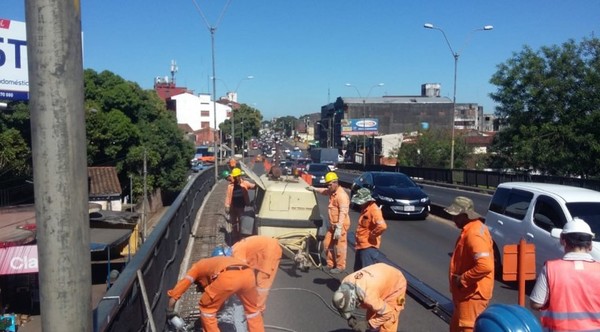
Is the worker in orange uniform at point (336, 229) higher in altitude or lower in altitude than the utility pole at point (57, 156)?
lower

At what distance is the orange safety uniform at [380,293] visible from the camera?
4969 millimetres

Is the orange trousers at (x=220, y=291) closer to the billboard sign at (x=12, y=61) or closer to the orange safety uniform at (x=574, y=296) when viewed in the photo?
the orange safety uniform at (x=574, y=296)

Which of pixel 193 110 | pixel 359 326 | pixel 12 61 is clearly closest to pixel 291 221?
pixel 359 326

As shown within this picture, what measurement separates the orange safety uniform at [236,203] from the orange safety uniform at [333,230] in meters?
2.63

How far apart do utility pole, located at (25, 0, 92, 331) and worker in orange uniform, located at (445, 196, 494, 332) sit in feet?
11.8

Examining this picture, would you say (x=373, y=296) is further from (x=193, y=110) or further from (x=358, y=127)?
(x=193, y=110)

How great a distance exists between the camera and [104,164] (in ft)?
121

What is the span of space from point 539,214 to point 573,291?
5870 millimetres

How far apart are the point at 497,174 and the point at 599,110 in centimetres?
878

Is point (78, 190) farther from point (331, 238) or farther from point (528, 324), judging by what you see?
point (331, 238)

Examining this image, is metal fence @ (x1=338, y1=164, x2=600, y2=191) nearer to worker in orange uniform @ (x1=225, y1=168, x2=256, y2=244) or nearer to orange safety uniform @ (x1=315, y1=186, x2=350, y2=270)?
worker in orange uniform @ (x1=225, y1=168, x2=256, y2=244)

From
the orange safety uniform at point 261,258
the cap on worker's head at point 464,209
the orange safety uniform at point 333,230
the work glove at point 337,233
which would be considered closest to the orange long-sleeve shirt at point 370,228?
the work glove at point 337,233

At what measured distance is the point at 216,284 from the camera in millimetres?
5348

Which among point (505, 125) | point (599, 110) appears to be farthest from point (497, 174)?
point (599, 110)
